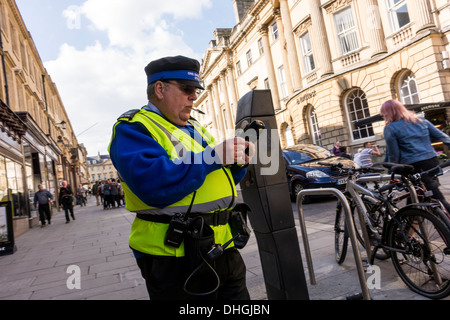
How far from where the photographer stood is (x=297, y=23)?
67.8 feet

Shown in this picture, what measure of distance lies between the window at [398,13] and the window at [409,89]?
2409 millimetres

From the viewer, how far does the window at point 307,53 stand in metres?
20.5

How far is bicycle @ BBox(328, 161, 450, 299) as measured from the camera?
2422 millimetres

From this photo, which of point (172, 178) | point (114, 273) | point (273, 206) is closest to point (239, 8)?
point (114, 273)

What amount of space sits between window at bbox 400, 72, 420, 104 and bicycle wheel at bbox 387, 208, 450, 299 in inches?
569

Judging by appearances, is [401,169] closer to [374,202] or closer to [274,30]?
[374,202]

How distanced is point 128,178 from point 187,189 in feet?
0.81

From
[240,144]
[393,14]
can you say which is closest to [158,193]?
[240,144]

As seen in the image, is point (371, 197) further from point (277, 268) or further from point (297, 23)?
point (297, 23)

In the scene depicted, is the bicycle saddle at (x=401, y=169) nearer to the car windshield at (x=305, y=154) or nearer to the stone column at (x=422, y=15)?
the car windshield at (x=305, y=154)

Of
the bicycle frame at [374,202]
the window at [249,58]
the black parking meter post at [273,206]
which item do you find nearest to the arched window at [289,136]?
the window at [249,58]

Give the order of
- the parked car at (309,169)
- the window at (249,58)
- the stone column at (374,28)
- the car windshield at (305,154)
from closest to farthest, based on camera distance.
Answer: the parked car at (309,169), the car windshield at (305,154), the stone column at (374,28), the window at (249,58)

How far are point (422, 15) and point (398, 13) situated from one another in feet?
5.55

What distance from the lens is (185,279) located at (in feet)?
4.63
